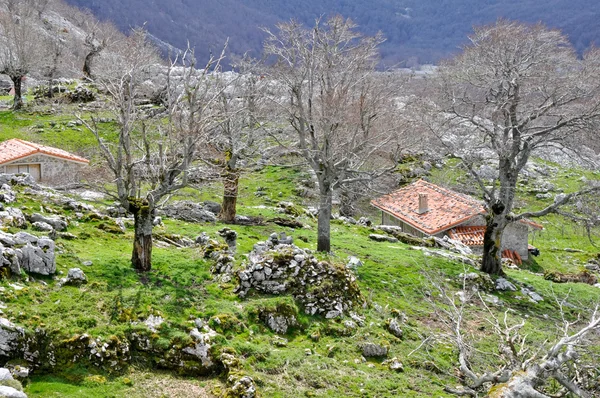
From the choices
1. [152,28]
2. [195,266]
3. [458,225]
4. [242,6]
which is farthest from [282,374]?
[242,6]

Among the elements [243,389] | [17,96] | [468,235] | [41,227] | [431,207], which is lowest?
[468,235]

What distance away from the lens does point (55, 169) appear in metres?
34.9

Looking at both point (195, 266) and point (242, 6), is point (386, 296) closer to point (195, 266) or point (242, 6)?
point (195, 266)

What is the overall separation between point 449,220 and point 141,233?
27502 millimetres

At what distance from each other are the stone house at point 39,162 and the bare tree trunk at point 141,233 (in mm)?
18951

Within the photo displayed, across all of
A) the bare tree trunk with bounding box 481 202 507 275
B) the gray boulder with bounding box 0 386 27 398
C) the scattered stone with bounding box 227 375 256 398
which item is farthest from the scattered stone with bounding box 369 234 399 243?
the gray boulder with bounding box 0 386 27 398

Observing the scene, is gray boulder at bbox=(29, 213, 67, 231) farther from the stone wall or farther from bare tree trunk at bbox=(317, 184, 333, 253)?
the stone wall

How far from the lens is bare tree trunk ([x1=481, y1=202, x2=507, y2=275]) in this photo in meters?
24.4

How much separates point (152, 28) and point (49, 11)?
166ft

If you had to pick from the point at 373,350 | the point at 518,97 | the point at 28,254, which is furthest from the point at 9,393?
the point at 518,97

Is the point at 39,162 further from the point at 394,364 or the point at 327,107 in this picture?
the point at 394,364

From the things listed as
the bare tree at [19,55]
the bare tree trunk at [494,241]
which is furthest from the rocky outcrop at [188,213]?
the bare tree at [19,55]

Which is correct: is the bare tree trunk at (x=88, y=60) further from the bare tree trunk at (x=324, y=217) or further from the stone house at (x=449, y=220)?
the bare tree trunk at (x=324, y=217)

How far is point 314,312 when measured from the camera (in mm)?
15555
